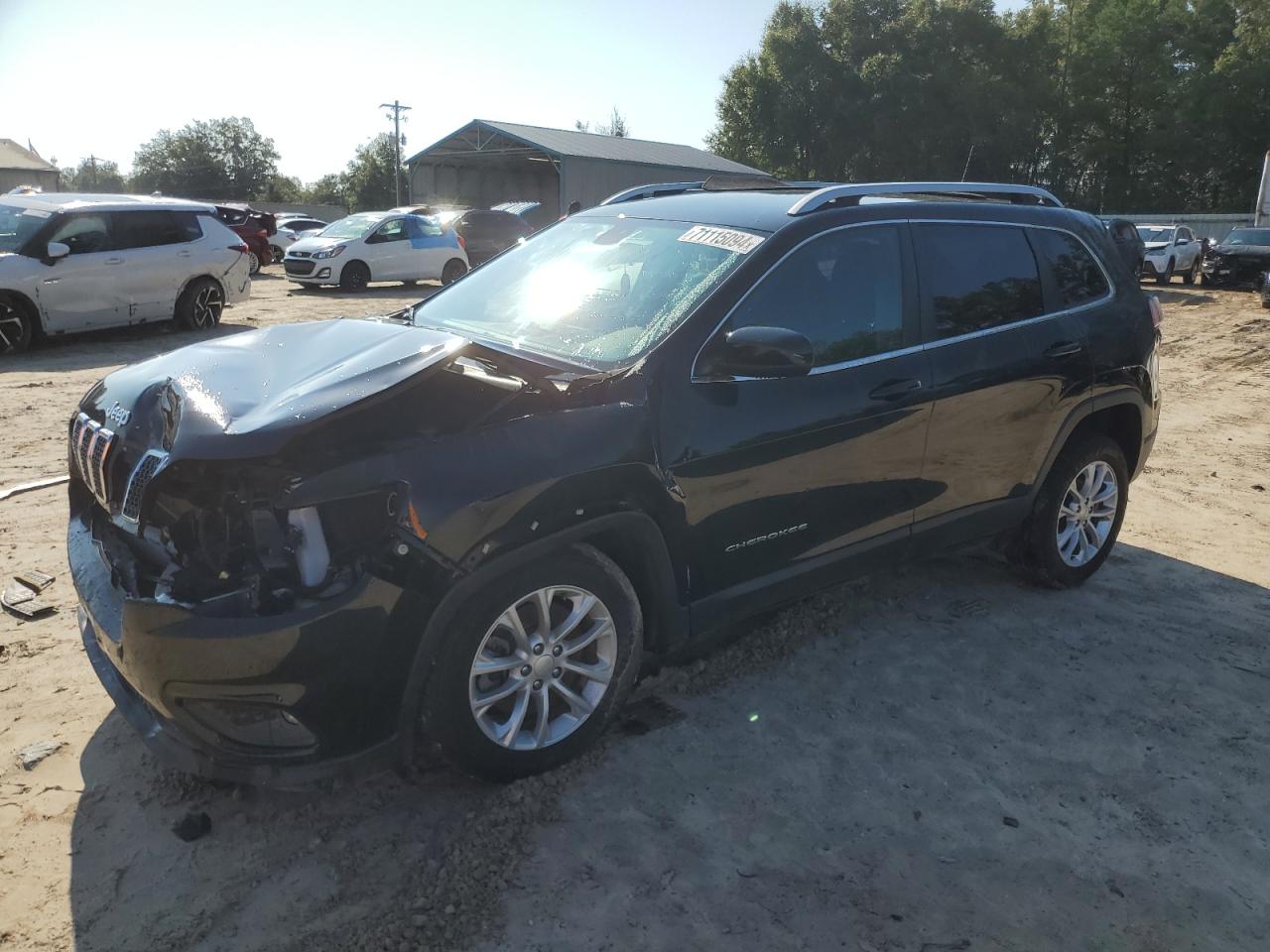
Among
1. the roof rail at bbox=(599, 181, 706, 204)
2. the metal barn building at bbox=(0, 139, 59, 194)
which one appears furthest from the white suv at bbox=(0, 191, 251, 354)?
the metal barn building at bbox=(0, 139, 59, 194)

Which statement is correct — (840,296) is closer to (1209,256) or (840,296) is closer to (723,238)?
(723,238)

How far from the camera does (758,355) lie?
315 centimetres

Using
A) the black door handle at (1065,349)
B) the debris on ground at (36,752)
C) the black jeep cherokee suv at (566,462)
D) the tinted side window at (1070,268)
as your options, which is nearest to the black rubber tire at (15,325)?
the black jeep cherokee suv at (566,462)

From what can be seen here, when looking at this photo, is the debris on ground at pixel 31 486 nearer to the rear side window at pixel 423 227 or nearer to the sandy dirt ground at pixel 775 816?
the sandy dirt ground at pixel 775 816

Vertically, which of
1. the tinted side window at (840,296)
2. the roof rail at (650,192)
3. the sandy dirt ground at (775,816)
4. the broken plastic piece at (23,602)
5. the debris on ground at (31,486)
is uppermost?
the roof rail at (650,192)

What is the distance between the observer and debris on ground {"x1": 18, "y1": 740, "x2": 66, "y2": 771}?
3096mm

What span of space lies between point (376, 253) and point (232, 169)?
7584 centimetres

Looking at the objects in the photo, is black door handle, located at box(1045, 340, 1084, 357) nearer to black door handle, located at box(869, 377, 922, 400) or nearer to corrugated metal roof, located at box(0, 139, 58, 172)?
black door handle, located at box(869, 377, 922, 400)

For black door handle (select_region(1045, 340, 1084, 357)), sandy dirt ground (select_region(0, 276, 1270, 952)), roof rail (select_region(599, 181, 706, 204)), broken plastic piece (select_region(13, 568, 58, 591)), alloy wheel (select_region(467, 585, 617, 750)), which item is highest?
roof rail (select_region(599, 181, 706, 204))

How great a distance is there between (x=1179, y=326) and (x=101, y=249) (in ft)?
53.1

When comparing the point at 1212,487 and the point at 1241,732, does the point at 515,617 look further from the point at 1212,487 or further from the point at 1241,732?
the point at 1212,487

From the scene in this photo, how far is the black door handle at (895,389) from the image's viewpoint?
3.64m

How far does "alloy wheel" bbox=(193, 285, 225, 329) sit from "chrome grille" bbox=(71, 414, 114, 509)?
10289 mm

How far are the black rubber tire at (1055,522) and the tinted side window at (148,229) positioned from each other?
10932mm
